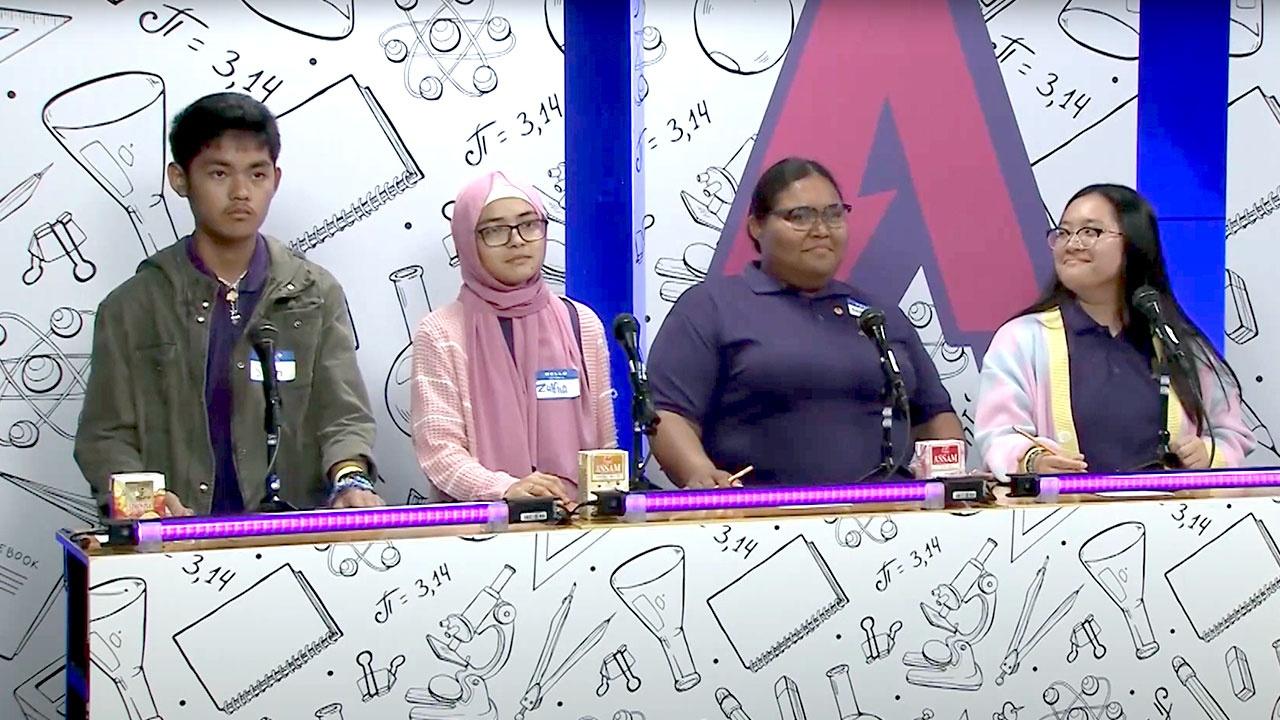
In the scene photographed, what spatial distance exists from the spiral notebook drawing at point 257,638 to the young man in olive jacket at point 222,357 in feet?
2.99

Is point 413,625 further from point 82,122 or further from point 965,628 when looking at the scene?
point 82,122

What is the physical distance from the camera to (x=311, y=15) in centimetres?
430

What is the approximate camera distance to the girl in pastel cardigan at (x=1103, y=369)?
4.14 m

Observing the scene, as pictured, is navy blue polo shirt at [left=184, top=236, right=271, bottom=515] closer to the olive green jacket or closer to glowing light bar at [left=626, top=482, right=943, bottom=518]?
the olive green jacket

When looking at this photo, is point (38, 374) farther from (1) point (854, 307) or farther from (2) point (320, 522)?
(1) point (854, 307)

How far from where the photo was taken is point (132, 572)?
108 inches

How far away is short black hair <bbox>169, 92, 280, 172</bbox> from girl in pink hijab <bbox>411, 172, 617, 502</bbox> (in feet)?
1.74

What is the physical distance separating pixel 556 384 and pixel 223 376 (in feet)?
2.80

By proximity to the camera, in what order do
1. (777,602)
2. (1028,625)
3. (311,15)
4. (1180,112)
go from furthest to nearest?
(1180,112), (311,15), (1028,625), (777,602)

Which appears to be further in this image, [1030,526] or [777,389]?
[777,389]

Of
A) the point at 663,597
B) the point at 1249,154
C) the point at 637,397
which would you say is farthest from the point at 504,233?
the point at 1249,154

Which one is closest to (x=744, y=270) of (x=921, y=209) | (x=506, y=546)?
(x=921, y=209)

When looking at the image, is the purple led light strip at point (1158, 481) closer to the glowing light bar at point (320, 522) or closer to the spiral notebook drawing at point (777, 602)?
the spiral notebook drawing at point (777, 602)

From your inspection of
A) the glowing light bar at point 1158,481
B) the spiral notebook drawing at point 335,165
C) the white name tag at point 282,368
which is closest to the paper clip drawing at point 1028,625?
the glowing light bar at point 1158,481
